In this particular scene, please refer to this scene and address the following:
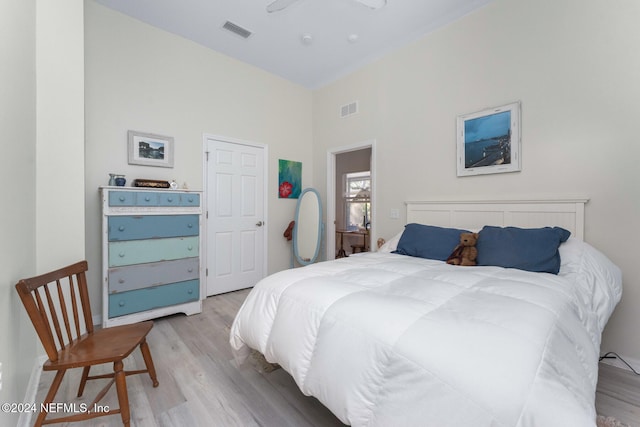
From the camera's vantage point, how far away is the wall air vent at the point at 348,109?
3729 millimetres

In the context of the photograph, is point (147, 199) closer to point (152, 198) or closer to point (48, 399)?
point (152, 198)

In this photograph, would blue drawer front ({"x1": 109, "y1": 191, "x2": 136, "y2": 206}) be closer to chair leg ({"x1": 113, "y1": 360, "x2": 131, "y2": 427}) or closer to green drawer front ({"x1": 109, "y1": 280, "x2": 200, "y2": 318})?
green drawer front ({"x1": 109, "y1": 280, "x2": 200, "y2": 318})

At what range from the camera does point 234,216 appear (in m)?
3.61

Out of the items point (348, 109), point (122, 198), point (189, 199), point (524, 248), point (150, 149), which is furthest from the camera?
point (348, 109)

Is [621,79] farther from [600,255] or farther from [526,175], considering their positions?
[600,255]

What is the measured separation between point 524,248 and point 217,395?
7.39 feet

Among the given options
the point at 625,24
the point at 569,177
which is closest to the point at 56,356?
the point at 569,177

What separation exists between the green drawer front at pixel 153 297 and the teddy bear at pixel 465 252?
2.54 metres

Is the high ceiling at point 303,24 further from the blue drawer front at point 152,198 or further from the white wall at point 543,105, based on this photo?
the blue drawer front at point 152,198

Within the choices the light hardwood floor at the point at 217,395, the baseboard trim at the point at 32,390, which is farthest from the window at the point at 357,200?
the baseboard trim at the point at 32,390

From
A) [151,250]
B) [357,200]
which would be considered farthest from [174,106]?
[357,200]

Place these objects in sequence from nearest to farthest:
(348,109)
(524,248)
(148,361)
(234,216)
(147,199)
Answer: (148,361), (524,248), (147,199), (234,216), (348,109)

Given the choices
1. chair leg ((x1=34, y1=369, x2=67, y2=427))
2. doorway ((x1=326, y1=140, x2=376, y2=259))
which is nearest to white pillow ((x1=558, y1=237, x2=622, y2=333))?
chair leg ((x1=34, y1=369, x2=67, y2=427))

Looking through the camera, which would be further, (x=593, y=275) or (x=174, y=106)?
(x=174, y=106)
